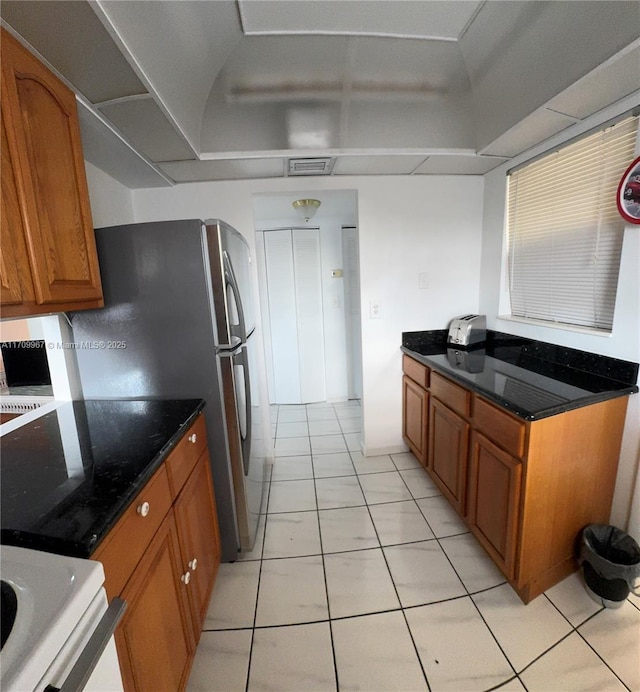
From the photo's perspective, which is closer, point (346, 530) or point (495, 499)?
point (495, 499)

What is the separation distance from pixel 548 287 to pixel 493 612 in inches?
67.6

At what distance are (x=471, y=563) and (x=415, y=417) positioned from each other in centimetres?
91

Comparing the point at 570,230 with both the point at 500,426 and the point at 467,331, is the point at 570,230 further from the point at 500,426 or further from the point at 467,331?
the point at 500,426

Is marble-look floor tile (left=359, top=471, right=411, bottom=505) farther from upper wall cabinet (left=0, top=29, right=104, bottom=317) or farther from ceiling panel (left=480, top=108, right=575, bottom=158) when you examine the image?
ceiling panel (left=480, top=108, right=575, bottom=158)

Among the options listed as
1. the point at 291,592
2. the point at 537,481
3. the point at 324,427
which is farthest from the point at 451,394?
the point at 324,427

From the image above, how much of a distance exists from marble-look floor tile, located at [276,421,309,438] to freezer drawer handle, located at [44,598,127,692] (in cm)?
231

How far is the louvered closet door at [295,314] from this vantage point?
130 inches

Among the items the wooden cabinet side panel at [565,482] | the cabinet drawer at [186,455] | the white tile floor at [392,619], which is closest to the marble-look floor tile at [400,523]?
the white tile floor at [392,619]

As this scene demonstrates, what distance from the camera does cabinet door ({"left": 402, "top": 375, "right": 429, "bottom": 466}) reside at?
2100 millimetres

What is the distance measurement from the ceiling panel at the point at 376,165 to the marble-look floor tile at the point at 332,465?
215 centimetres

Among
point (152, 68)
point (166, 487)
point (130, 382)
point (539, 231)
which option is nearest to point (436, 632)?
point (166, 487)

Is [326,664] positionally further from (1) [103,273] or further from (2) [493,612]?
(1) [103,273]

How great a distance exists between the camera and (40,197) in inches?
39.3

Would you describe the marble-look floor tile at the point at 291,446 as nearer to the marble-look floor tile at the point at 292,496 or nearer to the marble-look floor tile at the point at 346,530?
the marble-look floor tile at the point at 292,496
